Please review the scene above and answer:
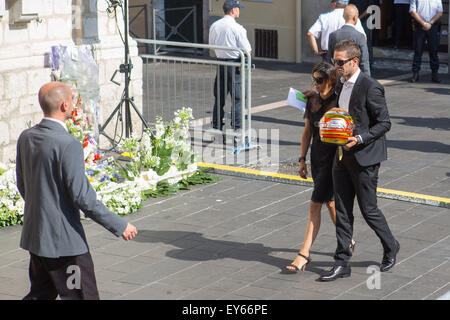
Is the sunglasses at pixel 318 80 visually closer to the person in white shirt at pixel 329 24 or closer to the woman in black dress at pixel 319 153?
the woman in black dress at pixel 319 153

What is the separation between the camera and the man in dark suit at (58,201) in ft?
16.8

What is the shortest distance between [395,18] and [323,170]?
1313cm

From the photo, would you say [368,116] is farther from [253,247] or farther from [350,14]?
[350,14]

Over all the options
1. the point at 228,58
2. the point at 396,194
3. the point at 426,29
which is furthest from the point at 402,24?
the point at 396,194

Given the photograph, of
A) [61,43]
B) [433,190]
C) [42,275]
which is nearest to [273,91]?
[61,43]

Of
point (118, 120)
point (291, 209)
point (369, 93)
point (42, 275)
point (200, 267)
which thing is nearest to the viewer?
point (42, 275)

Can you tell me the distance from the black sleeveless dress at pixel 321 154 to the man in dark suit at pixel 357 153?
0.13 metres

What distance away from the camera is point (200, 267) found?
23.1ft

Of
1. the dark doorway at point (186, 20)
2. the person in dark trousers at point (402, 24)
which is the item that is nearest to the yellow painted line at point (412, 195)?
the person in dark trousers at point (402, 24)

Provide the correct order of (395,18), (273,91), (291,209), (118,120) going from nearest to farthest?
(291,209), (118,120), (273,91), (395,18)

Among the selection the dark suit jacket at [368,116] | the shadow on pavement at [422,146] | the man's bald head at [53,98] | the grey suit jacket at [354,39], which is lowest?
the shadow on pavement at [422,146]

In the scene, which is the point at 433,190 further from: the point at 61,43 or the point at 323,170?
the point at 61,43

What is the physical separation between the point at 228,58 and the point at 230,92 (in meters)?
0.50

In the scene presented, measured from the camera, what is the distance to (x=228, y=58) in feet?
38.2
